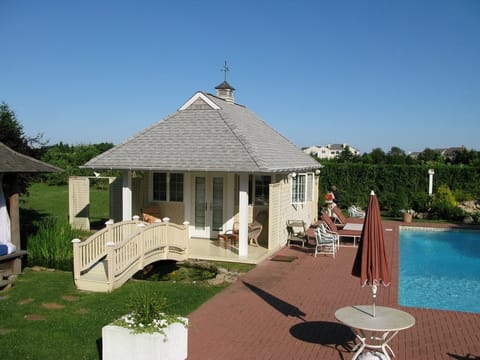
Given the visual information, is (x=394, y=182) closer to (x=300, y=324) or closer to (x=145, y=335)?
(x=300, y=324)

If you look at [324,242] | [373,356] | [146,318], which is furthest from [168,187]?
[373,356]

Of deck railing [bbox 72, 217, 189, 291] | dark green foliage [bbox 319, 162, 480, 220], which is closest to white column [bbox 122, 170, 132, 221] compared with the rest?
deck railing [bbox 72, 217, 189, 291]

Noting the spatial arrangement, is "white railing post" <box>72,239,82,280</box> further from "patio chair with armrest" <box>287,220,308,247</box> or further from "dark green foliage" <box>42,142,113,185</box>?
"dark green foliage" <box>42,142,113,185</box>

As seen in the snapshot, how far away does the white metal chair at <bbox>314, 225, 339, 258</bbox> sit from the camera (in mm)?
15984

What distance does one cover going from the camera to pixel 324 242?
16016 mm

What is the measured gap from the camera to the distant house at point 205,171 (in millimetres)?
15578

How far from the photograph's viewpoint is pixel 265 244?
55.0 ft

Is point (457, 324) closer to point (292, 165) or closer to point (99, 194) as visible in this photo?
point (292, 165)

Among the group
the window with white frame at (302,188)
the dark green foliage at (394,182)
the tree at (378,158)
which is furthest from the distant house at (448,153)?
the window with white frame at (302,188)

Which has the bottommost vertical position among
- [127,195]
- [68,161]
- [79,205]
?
[79,205]

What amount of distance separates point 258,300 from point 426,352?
394 centimetres

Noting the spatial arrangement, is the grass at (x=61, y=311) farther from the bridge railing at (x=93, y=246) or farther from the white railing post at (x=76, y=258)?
the bridge railing at (x=93, y=246)

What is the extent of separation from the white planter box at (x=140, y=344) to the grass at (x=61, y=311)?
2.33 feet

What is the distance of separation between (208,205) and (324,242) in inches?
168
